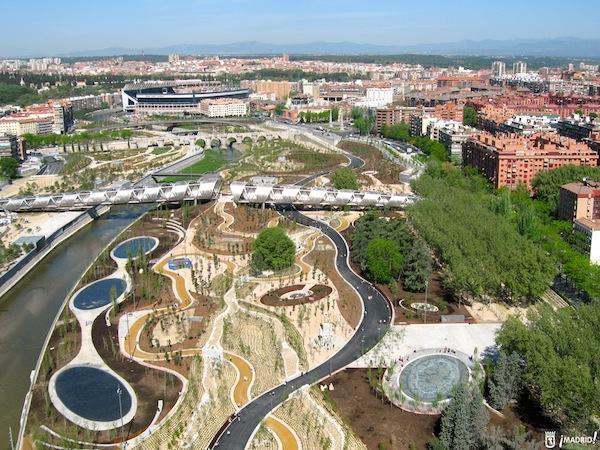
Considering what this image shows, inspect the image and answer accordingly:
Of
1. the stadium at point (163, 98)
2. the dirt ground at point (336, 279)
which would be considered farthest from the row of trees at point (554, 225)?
the stadium at point (163, 98)

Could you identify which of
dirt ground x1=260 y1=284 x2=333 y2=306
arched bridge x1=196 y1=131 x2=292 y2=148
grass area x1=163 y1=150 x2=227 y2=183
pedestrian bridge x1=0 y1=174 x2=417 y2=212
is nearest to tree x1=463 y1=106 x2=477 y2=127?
arched bridge x1=196 y1=131 x2=292 y2=148

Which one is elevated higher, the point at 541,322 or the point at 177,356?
the point at 541,322

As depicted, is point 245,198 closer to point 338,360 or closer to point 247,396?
point 338,360

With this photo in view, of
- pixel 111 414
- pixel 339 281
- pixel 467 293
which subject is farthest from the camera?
pixel 339 281

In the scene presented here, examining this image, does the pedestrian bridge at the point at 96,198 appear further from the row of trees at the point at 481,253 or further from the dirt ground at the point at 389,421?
the dirt ground at the point at 389,421

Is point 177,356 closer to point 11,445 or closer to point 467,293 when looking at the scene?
point 11,445

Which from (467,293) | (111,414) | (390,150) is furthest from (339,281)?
(390,150)

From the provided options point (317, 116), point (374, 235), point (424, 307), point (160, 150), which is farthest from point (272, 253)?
point (317, 116)

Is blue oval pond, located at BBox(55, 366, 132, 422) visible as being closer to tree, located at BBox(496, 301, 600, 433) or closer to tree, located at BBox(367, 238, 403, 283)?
tree, located at BBox(496, 301, 600, 433)
